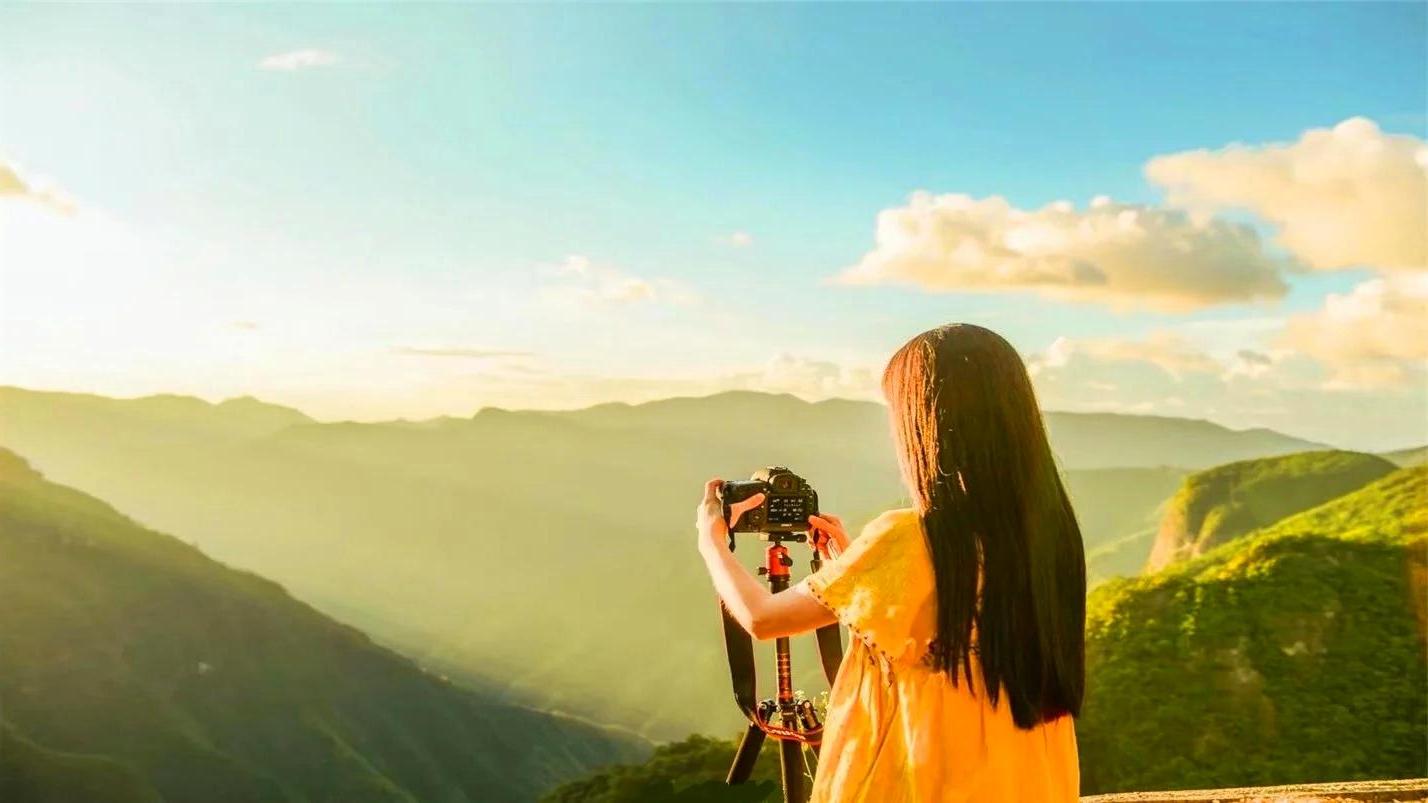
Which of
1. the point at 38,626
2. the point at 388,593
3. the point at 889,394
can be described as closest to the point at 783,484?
the point at 889,394

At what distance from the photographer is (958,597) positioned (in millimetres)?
2123

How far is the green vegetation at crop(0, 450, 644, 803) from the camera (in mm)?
61075

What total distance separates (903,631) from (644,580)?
6546 inches

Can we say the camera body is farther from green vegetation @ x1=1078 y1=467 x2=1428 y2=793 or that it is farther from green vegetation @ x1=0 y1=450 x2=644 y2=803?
green vegetation @ x1=0 y1=450 x2=644 y2=803

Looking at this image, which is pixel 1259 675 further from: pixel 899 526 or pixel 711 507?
pixel 899 526

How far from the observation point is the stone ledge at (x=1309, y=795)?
21.6 ft

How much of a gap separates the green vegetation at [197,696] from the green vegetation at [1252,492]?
5130 cm

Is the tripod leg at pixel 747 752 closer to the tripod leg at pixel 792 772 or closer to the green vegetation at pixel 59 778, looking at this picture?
the tripod leg at pixel 792 772

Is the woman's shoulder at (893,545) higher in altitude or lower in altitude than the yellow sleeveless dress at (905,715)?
higher

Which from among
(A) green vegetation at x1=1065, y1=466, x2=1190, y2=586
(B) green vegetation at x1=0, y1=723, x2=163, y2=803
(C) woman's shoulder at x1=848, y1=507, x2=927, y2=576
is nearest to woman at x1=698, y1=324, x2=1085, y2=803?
(C) woman's shoulder at x1=848, y1=507, x2=927, y2=576

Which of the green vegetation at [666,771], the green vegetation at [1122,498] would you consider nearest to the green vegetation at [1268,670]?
the green vegetation at [666,771]

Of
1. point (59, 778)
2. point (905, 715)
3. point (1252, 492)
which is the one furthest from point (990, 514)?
point (59, 778)

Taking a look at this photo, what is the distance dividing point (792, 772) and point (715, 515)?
95 centimetres

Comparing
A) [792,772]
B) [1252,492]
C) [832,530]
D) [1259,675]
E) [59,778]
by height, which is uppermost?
[832,530]
